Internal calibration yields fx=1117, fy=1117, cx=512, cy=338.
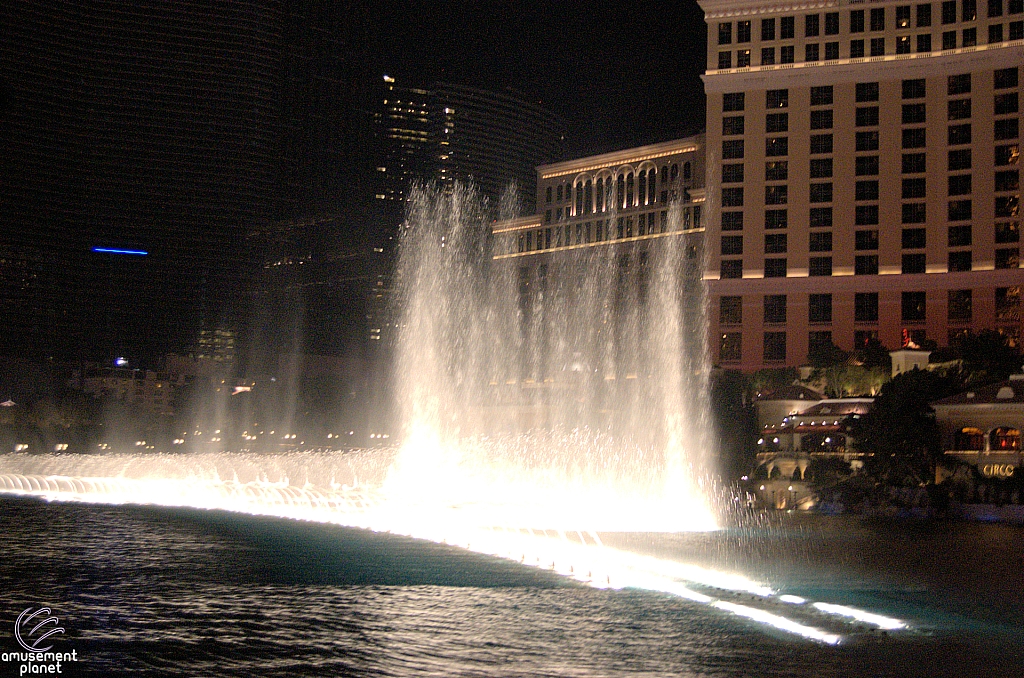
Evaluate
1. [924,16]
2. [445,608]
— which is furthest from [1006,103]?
[445,608]

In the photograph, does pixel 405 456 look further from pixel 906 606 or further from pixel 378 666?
pixel 378 666

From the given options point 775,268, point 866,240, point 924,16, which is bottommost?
point 775,268

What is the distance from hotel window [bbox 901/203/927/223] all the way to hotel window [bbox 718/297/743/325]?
1313 cm

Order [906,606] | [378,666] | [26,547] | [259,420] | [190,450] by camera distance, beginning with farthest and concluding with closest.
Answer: [259,420], [190,450], [26,547], [906,606], [378,666]

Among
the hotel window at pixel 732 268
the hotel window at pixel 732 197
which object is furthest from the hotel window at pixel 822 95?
the hotel window at pixel 732 268

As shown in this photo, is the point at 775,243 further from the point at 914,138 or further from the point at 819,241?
the point at 914,138

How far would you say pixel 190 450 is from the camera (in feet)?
334

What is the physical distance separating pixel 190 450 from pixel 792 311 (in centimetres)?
5515

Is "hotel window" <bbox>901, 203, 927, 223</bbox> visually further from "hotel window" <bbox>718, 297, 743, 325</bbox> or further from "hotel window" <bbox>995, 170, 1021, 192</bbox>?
"hotel window" <bbox>718, 297, 743, 325</bbox>

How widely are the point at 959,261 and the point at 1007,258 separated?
3105 mm

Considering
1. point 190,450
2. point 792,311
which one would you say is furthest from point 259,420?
point 792,311

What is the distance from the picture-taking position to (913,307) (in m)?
79.6

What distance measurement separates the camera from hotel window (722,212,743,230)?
84.0 metres
